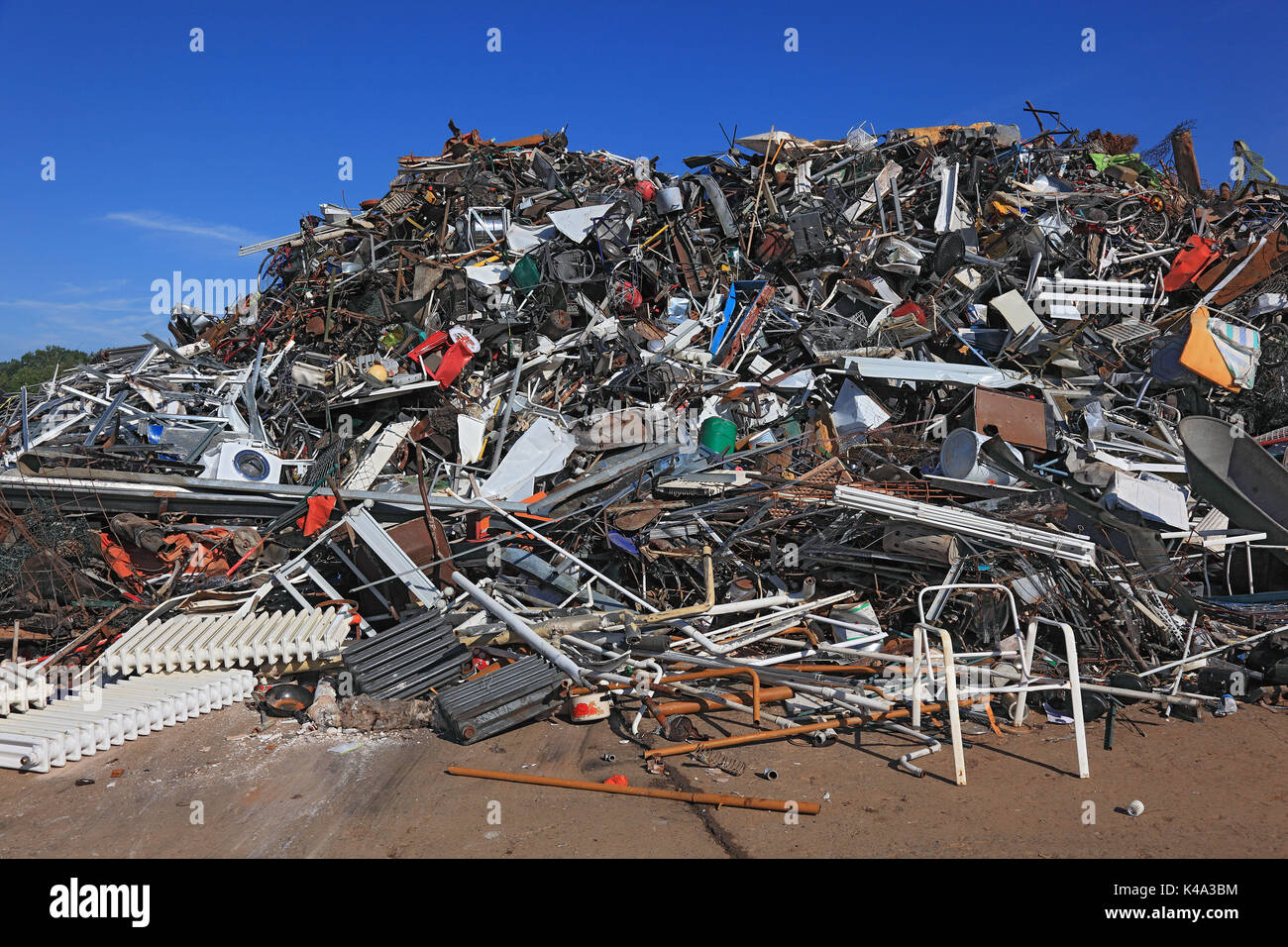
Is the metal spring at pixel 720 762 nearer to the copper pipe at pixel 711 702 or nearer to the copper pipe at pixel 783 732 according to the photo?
the copper pipe at pixel 783 732

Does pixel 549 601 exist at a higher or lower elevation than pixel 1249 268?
lower

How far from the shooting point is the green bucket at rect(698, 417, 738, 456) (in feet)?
26.8

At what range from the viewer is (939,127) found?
477 inches

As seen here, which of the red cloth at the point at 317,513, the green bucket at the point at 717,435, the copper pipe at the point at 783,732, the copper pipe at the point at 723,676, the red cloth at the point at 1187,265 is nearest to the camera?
the copper pipe at the point at 783,732

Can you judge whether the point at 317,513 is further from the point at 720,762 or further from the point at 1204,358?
the point at 1204,358

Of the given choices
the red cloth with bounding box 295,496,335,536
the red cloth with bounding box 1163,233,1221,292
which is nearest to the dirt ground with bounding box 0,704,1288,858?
the red cloth with bounding box 295,496,335,536

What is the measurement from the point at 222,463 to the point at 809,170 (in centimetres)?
884

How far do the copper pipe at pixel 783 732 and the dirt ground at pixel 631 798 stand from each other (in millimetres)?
68

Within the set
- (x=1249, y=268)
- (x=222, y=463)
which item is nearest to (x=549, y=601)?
(x=222, y=463)

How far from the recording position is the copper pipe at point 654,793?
3861 mm

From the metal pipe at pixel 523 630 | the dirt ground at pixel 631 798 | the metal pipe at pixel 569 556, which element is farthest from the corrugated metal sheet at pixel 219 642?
the metal pipe at pixel 569 556

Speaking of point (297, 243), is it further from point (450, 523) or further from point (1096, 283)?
point (1096, 283)

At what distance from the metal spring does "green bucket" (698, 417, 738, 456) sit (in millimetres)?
4006

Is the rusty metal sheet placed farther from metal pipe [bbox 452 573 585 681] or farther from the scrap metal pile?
metal pipe [bbox 452 573 585 681]
